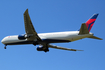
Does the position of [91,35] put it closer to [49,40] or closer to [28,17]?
[49,40]

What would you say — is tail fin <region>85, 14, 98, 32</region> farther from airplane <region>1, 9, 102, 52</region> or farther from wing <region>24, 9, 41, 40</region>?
wing <region>24, 9, 41, 40</region>

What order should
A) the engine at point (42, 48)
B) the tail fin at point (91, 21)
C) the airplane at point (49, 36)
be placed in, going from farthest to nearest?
the engine at point (42, 48), the tail fin at point (91, 21), the airplane at point (49, 36)

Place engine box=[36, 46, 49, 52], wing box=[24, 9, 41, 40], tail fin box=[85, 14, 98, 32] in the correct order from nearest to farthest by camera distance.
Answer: wing box=[24, 9, 41, 40], tail fin box=[85, 14, 98, 32], engine box=[36, 46, 49, 52]

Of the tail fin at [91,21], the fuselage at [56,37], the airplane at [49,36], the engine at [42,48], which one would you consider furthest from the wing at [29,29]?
the tail fin at [91,21]

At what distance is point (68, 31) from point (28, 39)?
8.40 meters

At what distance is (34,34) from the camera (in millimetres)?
38438

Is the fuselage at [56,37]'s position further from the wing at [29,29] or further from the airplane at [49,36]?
the wing at [29,29]

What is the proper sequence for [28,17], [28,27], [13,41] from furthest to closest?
[13,41] < [28,27] < [28,17]

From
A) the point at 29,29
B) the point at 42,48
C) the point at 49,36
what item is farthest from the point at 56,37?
the point at 42,48

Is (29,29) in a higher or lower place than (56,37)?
higher

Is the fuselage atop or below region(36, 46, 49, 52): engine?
atop

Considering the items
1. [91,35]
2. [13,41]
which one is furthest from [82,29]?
[13,41]

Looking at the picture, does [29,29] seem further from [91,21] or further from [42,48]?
[91,21]

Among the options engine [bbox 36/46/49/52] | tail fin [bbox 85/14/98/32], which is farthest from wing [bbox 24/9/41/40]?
tail fin [bbox 85/14/98/32]
